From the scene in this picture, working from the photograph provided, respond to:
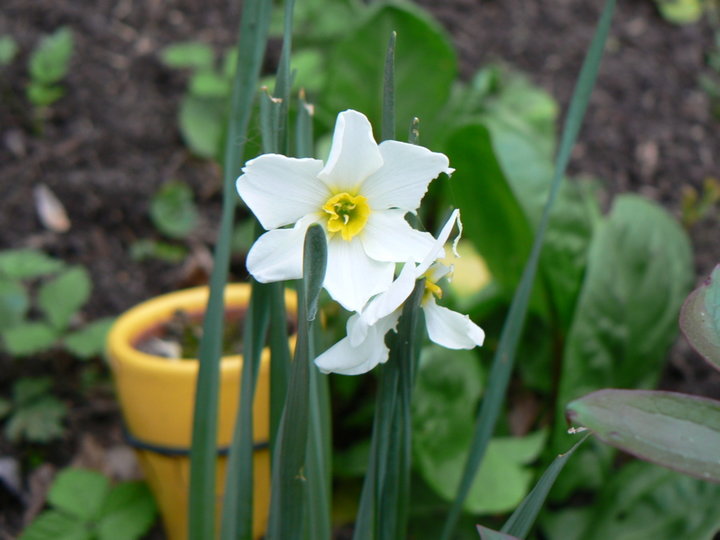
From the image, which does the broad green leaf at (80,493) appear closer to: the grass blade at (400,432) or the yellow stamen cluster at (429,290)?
the grass blade at (400,432)

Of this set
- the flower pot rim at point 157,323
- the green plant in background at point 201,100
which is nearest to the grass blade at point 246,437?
the flower pot rim at point 157,323

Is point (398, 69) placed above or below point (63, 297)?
above

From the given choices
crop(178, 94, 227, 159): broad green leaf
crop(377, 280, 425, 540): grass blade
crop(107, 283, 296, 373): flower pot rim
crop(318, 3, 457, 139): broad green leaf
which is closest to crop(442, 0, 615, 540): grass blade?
crop(377, 280, 425, 540): grass blade

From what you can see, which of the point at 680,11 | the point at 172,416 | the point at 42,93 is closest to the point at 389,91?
the point at 172,416

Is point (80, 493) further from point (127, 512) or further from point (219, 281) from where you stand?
point (219, 281)

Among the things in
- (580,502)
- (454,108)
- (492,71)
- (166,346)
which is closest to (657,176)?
(492,71)

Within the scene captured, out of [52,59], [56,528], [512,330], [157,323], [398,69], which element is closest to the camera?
[512,330]

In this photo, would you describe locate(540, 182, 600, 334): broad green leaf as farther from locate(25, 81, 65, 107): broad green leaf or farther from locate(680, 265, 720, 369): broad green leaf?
locate(25, 81, 65, 107): broad green leaf
